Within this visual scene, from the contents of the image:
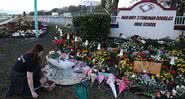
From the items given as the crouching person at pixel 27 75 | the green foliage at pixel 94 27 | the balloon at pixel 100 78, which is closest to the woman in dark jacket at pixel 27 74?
the crouching person at pixel 27 75

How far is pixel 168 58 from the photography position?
345 inches

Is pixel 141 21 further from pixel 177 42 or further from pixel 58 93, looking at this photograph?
pixel 58 93

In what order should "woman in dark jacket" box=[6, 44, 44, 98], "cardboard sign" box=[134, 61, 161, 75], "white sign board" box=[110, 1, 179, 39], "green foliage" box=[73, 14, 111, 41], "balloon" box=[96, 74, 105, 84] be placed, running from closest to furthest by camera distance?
1. "woman in dark jacket" box=[6, 44, 44, 98]
2. "balloon" box=[96, 74, 105, 84]
3. "cardboard sign" box=[134, 61, 161, 75]
4. "green foliage" box=[73, 14, 111, 41]
5. "white sign board" box=[110, 1, 179, 39]

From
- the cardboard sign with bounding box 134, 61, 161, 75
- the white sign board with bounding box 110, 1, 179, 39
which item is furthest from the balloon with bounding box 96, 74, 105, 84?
the white sign board with bounding box 110, 1, 179, 39

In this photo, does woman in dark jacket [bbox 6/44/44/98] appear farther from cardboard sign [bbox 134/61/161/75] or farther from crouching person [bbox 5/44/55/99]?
cardboard sign [bbox 134/61/161/75]

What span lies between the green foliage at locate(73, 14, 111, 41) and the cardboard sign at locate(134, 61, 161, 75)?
362 cm

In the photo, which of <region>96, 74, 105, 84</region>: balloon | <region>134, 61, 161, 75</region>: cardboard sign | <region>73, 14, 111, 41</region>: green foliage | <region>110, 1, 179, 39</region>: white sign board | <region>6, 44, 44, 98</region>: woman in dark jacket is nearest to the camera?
<region>6, 44, 44, 98</region>: woman in dark jacket

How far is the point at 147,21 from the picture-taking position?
1208cm

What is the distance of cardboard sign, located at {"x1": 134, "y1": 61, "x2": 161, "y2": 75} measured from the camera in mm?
7667

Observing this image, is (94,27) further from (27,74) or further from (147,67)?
(27,74)

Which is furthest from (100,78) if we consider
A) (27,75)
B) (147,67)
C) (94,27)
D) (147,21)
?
(147,21)

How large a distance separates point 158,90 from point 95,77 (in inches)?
65.6

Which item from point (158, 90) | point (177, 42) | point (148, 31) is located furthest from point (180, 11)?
point (158, 90)

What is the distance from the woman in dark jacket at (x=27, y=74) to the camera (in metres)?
5.41
